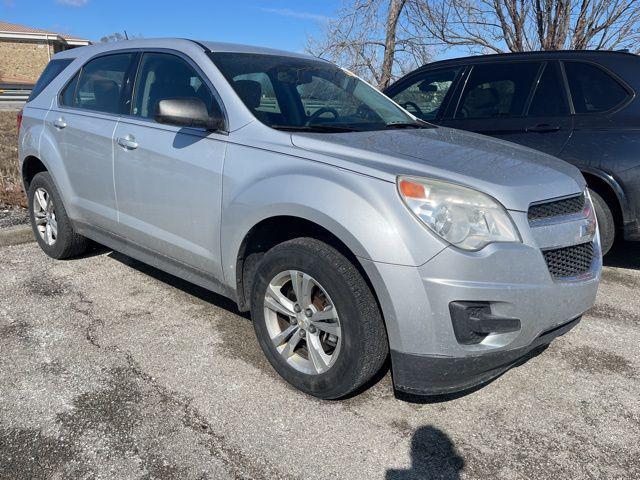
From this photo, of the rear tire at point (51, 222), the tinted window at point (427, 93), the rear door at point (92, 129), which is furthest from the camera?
the tinted window at point (427, 93)

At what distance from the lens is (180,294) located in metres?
4.21

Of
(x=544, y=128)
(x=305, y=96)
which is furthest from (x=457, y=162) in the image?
(x=544, y=128)

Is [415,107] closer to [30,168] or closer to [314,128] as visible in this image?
[314,128]

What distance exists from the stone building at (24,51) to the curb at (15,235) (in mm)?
43189

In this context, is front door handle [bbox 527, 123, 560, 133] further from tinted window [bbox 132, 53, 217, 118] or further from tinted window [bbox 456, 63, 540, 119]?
tinted window [bbox 132, 53, 217, 118]

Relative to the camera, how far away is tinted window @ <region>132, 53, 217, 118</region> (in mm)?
3469

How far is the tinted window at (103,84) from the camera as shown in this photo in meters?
4.02

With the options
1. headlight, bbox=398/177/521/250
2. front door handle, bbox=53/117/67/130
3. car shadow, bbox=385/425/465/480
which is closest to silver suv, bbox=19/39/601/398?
headlight, bbox=398/177/521/250

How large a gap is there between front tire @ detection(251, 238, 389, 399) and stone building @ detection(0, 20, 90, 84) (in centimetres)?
4681

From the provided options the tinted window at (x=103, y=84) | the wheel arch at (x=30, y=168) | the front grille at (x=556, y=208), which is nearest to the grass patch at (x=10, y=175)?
the wheel arch at (x=30, y=168)

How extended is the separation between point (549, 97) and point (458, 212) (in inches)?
116

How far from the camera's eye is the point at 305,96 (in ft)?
11.8

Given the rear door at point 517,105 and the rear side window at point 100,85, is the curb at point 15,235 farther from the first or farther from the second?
the rear door at point 517,105

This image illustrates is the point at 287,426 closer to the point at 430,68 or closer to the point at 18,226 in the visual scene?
the point at 430,68
